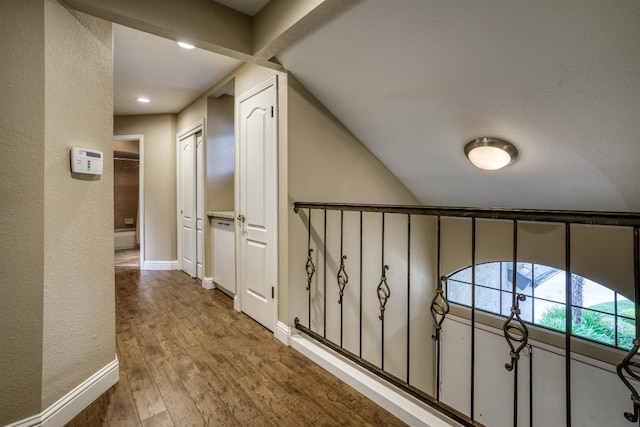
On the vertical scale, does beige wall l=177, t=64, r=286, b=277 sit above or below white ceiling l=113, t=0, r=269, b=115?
below

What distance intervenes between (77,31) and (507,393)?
14.7 feet

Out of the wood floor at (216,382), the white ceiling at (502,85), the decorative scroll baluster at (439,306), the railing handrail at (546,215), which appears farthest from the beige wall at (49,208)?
the decorative scroll baluster at (439,306)

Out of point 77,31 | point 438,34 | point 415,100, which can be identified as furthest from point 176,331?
point 438,34

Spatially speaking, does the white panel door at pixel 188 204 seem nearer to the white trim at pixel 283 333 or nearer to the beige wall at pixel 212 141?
the beige wall at pixel 212 141

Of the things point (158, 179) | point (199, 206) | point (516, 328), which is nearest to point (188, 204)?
point (199, 206)

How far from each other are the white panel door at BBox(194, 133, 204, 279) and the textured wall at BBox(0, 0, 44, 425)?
8.56 ft

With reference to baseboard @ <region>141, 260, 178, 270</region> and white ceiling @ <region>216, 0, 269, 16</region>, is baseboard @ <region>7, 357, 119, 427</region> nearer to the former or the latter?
white ceiling @ <region>216, 0, 269, 16</region>

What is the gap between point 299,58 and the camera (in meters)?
2.16

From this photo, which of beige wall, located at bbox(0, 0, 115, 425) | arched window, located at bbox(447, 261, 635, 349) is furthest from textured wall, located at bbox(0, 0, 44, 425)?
arched window, located at bbox(447, 261, 635, 349)

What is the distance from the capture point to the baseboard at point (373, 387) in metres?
1.47

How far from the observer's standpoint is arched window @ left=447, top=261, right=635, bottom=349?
2.70 meters

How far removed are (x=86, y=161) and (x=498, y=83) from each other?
87.7 inches

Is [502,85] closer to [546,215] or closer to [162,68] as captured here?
[546,215]

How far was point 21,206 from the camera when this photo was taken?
1367mm
